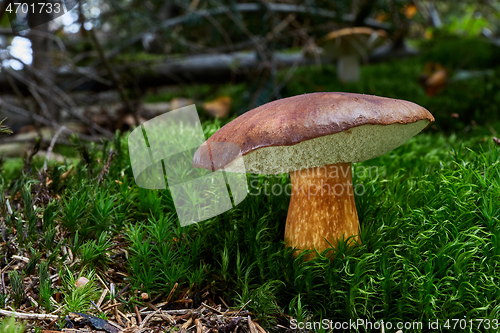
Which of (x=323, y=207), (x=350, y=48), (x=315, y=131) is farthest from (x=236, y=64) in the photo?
(x=315, y=131)

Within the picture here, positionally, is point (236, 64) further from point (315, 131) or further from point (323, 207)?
point (315, 131)

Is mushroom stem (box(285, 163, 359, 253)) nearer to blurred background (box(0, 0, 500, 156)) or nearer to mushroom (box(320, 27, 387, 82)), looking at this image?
blurred background (box(0, 0, 500, 156))

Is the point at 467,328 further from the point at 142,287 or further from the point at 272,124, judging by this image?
the point at 142,287

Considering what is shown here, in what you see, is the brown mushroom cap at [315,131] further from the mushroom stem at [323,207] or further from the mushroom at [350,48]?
the mushroom at [350,48]

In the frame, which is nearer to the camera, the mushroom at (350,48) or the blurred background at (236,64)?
the blurred background at (236,64)

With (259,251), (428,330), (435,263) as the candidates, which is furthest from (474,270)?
(259,251)

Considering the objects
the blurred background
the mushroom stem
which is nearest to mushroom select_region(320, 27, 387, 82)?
the blurred background

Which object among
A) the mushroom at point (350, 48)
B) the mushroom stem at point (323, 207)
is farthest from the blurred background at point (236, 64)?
the mushroom stem at point (323, 207)

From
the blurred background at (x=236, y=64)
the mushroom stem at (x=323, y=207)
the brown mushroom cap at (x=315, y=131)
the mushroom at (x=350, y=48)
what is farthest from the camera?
the mushroom at (x=350, y=48)

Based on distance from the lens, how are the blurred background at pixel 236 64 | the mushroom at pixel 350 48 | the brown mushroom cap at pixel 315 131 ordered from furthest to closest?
1. the mushroom at pixel 350 48
2. the blurred background at pixel 236 64
3. the brown mushroom cap at pixel 315 131

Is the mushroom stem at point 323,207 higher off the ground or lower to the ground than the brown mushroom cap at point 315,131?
lower
